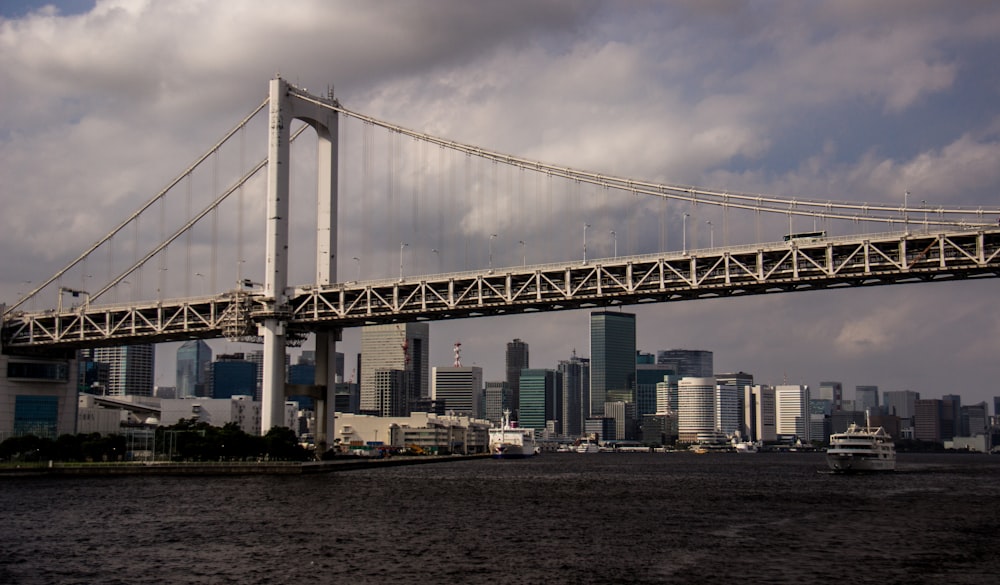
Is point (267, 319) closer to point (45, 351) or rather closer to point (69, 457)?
point (69, 457)

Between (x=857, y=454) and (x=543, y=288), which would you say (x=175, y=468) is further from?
(x=857, y=454)

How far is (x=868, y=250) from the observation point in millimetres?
65625

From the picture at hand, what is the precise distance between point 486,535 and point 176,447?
182 ft

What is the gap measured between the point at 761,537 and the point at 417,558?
530 inches

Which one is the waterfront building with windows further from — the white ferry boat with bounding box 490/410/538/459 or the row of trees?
the white ferry boat with bounding box 490/410/538/459

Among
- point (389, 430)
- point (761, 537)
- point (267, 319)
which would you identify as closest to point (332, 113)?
point (267, 319)

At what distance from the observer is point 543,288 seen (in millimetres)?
79062

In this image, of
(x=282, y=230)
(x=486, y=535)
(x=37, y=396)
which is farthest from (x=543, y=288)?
(x=37, y=396)

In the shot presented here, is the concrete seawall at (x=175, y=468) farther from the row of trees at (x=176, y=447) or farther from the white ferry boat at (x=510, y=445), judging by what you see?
the white ferry boat at (x=510, y=445)

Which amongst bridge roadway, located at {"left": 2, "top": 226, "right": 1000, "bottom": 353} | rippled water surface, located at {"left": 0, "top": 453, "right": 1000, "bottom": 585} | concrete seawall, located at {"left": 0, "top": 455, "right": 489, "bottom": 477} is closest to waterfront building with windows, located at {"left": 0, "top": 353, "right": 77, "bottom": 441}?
bridge roadway, located at {"left": 2, "top": 226, "right": 1000, "bottom": 353}

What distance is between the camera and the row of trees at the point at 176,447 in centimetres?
8575

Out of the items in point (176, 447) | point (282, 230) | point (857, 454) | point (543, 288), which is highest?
point (282, 230)

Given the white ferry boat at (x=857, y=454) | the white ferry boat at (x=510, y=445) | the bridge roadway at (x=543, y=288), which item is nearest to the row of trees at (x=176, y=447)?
the bridge roadway at (x=543, y=288)

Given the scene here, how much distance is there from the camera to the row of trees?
8575 cm
